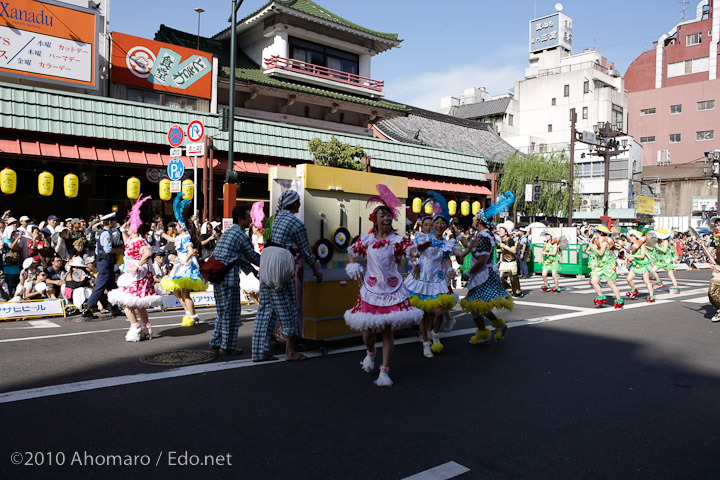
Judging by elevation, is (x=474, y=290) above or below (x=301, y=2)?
below

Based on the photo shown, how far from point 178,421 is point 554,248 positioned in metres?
13.3

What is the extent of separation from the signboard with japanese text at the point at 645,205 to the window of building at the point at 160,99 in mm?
40018

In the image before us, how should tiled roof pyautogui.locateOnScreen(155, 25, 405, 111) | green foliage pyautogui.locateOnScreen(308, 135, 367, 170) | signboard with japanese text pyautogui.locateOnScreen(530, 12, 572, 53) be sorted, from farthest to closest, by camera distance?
signboard with japanese text pyautogui.locateOnScreen(530, 12, 572, 53)
tiled roof pyautogui.locateOnScreen(155, 25, 405, 111)
green foliage pyautogui.locateOnScreen(308, 135, 367, 170)

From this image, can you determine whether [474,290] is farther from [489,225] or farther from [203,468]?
[203,468]

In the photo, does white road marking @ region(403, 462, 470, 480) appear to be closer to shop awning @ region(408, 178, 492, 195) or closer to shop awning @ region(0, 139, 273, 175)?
shop awning @ region(0, 139, 273, 175)

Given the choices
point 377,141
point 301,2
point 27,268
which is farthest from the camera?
point 301,2

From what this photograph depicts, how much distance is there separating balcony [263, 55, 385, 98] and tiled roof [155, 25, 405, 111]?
31 cm

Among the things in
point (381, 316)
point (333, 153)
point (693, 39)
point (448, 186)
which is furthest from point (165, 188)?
point (693, 39)

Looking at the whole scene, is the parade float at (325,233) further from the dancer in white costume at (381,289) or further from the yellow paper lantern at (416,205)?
the yellow paper lantern at (416,205)

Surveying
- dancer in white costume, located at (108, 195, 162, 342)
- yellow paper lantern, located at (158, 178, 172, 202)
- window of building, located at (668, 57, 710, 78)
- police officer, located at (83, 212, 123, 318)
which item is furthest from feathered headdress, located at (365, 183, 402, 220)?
window of building, located at (668, 57, 710, 78)

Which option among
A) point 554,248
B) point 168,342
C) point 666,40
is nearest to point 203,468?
point 168,342

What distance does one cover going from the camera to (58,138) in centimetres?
1580

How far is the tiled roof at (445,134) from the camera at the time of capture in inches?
1287

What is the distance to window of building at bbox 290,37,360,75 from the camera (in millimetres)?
26031
